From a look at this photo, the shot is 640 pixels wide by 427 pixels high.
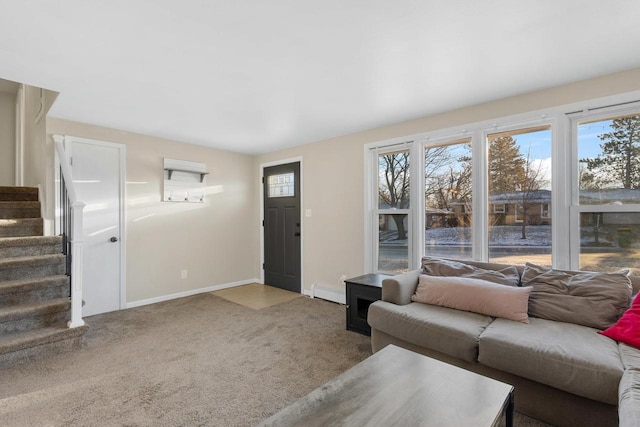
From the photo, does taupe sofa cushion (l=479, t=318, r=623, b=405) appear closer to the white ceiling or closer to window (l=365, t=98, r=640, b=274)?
window (l=365, t=98, r=640, b=274)

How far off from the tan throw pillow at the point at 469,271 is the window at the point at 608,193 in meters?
0.60

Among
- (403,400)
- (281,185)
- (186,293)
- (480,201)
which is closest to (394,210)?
(480,201)

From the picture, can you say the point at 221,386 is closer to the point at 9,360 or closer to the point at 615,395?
the point at 9,360

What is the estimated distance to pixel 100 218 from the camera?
359cm

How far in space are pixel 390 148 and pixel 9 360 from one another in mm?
4020

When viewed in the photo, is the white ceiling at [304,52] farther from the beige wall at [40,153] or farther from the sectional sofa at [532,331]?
the sectional sofa at [532,331]

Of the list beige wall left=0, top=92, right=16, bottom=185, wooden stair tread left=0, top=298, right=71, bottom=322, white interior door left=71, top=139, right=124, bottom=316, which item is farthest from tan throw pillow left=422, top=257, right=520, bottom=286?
beige wall left=0, top=92, right=16, bottom=185

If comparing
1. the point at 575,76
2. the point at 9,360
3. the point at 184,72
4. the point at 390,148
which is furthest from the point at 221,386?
the point at 575,76

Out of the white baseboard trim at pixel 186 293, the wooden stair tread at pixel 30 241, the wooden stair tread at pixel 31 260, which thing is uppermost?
the wooden stair tread at pixel 30 241

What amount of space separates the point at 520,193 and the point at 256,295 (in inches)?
139

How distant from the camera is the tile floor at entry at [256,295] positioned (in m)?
4.02

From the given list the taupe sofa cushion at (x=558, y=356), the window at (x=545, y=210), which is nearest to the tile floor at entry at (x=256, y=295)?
the taupe sofa cushion at (x=558, y=356)

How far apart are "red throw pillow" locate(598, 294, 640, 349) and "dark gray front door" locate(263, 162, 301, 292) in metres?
3.46

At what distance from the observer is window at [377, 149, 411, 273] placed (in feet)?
11.5
